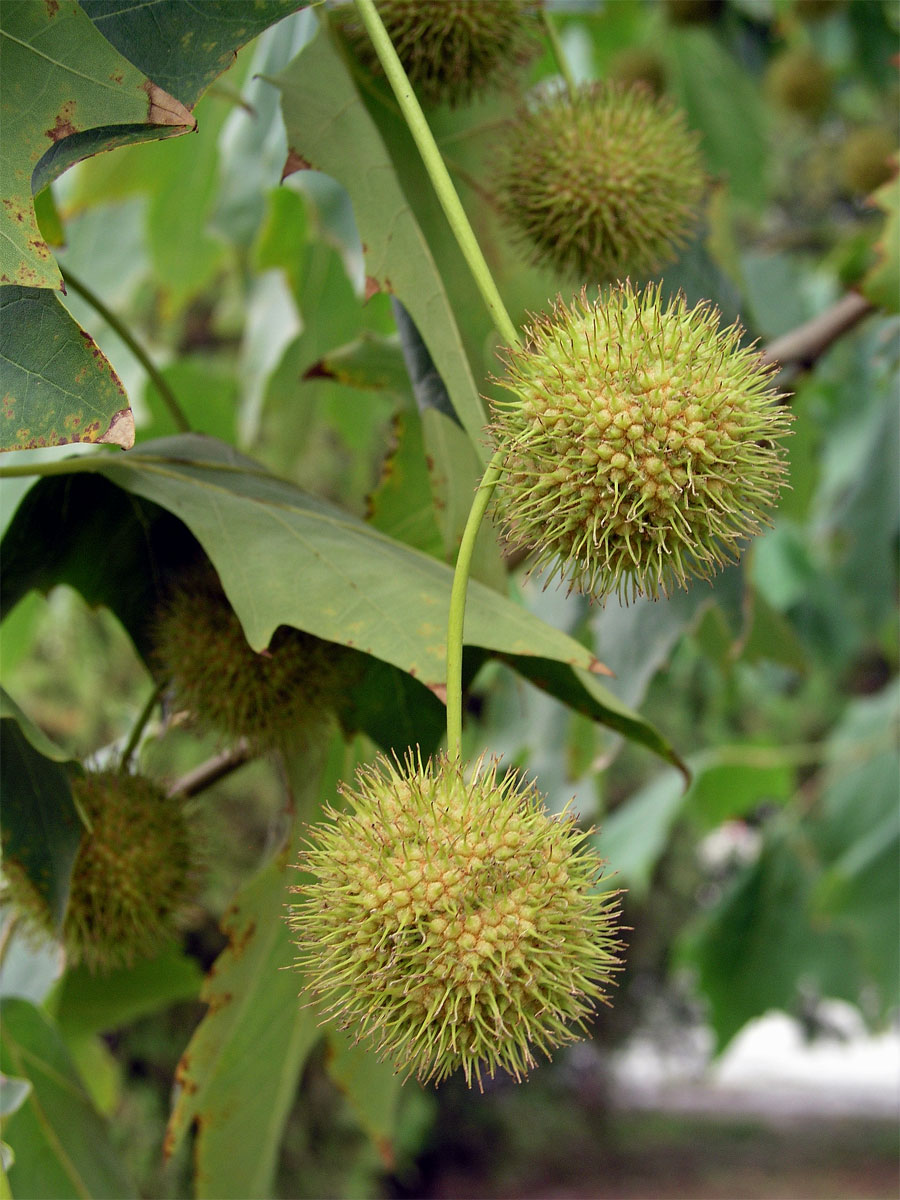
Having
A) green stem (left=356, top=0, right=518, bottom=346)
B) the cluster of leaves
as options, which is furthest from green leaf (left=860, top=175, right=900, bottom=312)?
green stem (left=356, top=0, right=518, bottom=346)

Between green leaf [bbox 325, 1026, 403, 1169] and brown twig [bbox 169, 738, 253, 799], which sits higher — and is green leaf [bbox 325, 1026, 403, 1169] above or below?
below

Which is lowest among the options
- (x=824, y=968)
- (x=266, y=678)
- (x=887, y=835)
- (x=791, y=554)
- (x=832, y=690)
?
(x=832, y=690)

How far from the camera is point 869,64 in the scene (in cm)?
295

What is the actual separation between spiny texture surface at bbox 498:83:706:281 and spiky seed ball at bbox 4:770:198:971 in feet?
2.06

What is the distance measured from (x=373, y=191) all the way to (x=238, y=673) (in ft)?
1.38

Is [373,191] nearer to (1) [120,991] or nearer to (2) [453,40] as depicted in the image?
(2) [453,40]

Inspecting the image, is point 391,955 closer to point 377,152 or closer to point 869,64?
point 377,152

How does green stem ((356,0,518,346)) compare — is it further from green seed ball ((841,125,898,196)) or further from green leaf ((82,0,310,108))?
green seed ball ((841,125,898,196))

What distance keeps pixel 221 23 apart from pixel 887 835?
2.34m

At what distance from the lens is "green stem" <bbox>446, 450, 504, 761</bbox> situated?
67 cm

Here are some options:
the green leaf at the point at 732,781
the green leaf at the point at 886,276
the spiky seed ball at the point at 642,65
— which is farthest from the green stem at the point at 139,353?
the spiky seed ball at the point at 642,65

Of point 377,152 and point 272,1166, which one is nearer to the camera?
point 377,152

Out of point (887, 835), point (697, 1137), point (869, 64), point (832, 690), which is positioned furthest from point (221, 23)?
point (697, 1137)

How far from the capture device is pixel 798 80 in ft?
10.5
